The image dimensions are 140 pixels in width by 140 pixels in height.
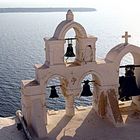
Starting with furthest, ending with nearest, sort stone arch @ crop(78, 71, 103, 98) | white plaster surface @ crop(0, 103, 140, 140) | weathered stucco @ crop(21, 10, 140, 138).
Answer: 1. stone arch @ crop(78, 71, 103, 98)
2. weathered stucco @ crop(21, 10, 140, 138)
3. white plaster surface @ crop(0, 103, 140, 140)

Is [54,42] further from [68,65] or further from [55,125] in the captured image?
[55,125]

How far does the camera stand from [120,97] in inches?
898

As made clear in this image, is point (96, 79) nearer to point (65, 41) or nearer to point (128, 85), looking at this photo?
point (128, 85)

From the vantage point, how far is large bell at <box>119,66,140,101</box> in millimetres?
22578

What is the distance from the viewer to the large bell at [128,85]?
74.1ft

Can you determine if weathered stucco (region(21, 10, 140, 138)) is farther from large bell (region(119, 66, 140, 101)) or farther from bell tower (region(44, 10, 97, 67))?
large bell (region(119, 66, 140, 101))

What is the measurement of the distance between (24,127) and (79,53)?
5.61m

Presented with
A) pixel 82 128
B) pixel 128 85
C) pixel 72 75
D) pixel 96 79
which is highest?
pixel 72 75

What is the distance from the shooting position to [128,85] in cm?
2266

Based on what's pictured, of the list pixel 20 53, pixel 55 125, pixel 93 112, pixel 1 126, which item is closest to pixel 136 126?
pixel 93 112

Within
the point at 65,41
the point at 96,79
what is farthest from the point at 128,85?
the point at 65,41

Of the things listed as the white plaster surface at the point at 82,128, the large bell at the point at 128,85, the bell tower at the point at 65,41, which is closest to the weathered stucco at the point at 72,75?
the bell tower at the point at 65,41

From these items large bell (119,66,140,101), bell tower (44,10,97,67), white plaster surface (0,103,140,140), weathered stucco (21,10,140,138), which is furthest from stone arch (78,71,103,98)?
white plaster surface (0,103,140,140)

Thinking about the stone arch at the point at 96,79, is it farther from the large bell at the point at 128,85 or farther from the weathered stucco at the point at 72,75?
the large bell at the point at 128,85
